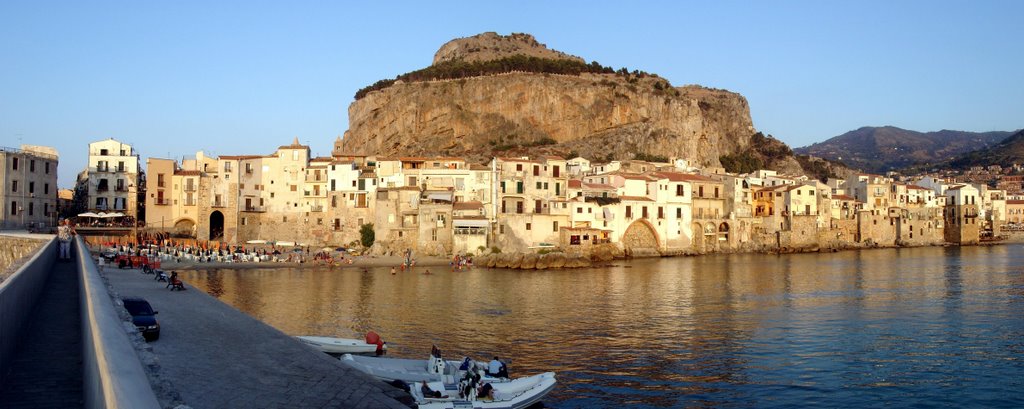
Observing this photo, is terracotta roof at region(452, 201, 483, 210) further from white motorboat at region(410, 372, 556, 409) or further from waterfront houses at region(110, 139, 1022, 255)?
white motorboat at region(410, 372, 556, 409)

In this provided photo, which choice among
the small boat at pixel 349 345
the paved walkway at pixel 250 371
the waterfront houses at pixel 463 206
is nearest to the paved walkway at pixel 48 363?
the paved walkway at pixel 250 371

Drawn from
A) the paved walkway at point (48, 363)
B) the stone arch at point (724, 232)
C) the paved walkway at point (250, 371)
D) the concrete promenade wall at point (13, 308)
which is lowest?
the paved walkway at point (250, 371)

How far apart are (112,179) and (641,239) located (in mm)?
51765

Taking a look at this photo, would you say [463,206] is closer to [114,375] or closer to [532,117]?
[114,375]

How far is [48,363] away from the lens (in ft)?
39.4

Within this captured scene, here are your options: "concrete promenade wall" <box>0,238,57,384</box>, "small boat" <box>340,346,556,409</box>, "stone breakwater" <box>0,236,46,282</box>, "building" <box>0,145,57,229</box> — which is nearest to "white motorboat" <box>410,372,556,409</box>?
"small boat" <box>340,346,556,409</box>

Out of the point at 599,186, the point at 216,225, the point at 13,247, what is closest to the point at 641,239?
the point at 599,186

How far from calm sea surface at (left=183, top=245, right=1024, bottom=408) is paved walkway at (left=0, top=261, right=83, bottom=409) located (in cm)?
951

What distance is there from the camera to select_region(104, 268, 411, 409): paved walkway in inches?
516

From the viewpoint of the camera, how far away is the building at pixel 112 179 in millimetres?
Result: 69625

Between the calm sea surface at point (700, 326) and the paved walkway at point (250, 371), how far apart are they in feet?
16.6

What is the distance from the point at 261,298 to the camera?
37.1 meters

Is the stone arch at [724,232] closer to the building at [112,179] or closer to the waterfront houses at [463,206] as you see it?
the waterfront houses at [463,206]

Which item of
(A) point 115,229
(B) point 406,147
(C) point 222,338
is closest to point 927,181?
(B) point 406,147
